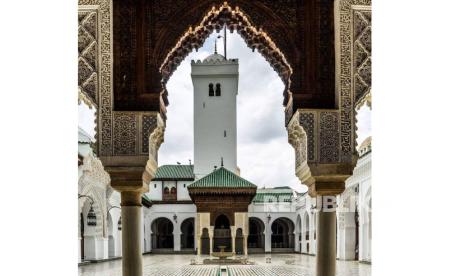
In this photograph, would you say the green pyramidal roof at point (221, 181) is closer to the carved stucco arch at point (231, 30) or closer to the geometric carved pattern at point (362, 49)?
the carved stucco arch at point (231, 30)

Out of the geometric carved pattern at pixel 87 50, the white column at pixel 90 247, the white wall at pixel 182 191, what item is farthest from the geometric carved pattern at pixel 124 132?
the white wall at pixel 182 191

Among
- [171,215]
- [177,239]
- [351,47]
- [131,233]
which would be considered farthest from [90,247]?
[351,47]

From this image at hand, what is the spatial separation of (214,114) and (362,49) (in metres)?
19.7

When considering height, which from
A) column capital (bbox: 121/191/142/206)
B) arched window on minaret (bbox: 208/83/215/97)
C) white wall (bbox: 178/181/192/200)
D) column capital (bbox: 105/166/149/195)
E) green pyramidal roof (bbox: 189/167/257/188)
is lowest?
white wall (bbox: 178/181/192/200)

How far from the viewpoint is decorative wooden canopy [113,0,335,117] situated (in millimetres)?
3734

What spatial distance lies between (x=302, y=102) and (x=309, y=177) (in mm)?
532

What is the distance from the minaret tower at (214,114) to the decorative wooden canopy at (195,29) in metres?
19.3

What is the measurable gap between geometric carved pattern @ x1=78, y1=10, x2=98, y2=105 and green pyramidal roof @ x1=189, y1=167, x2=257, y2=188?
1613 cm

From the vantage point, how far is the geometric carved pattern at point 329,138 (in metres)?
3.72

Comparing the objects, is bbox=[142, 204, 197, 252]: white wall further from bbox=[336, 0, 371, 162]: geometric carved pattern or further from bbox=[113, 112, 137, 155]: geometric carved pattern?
bbox=[336, 0, 371, 162]: geometric carved pattern

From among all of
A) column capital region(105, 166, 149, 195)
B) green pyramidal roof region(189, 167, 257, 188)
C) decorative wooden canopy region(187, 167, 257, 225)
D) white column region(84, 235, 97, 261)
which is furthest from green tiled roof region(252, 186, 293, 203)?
column capital region(105, 166, 149, 195)

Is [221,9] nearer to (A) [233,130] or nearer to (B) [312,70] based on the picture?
(B) [312,70]
